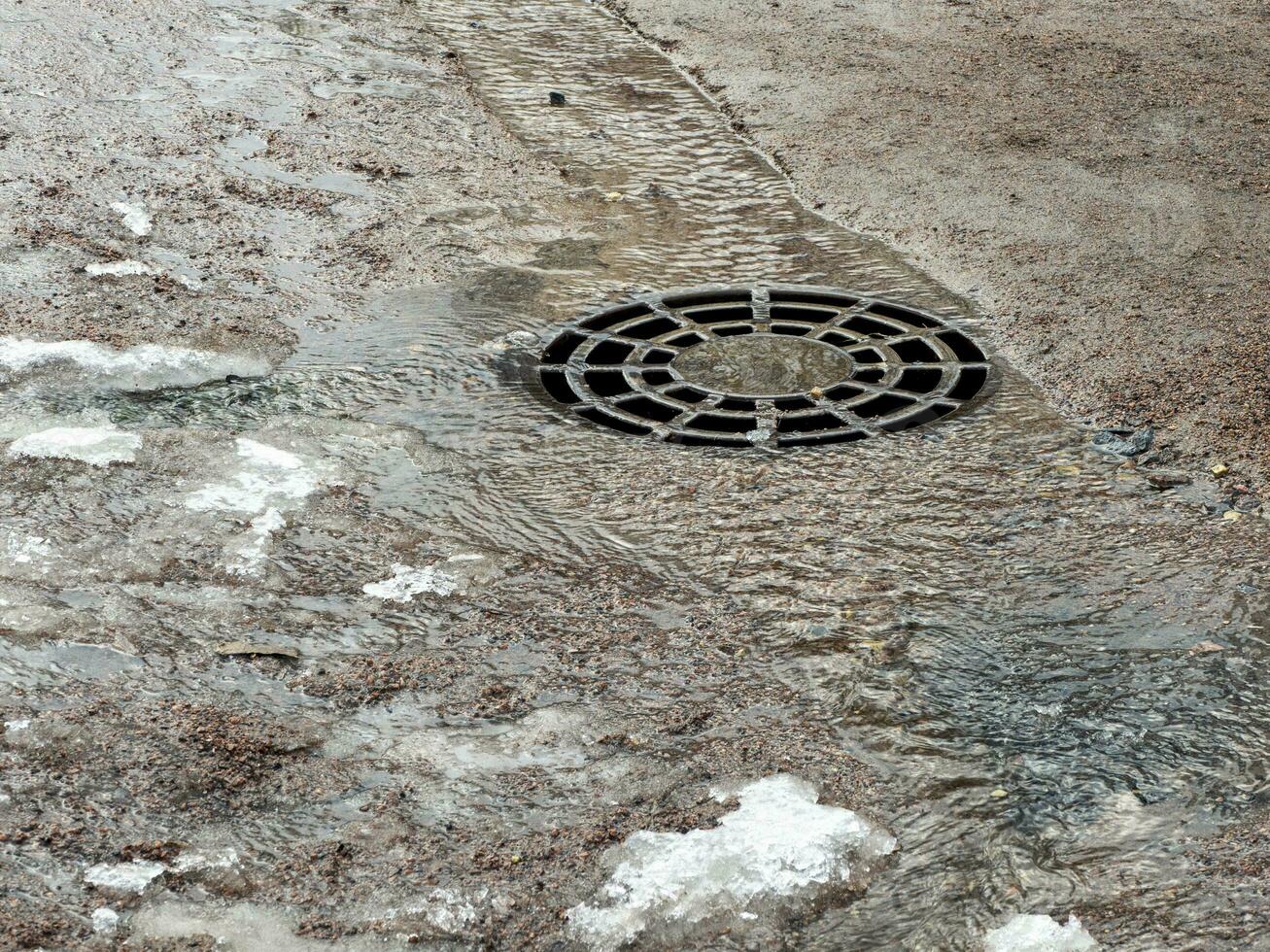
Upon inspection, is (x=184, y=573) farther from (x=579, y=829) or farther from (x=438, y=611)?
(x=579, y=829)

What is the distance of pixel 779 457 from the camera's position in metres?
3.54

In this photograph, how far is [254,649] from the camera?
9.07 ft

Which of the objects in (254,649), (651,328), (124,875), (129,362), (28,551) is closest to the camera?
(124,875)

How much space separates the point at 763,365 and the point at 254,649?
71.5 inches

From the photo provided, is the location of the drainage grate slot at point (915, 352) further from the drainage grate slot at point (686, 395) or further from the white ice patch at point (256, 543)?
the white ice patch at point (256, 543)

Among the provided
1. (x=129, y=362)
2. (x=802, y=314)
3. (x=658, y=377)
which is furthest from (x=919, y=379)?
(x=129, y=362)

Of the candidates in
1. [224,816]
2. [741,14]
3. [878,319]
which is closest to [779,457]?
[878,319]

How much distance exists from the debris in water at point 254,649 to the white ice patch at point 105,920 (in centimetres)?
70

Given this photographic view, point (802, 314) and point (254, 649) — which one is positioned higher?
point (802, 314)

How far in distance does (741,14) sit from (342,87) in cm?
225

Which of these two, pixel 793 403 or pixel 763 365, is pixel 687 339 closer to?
pixel 763 365

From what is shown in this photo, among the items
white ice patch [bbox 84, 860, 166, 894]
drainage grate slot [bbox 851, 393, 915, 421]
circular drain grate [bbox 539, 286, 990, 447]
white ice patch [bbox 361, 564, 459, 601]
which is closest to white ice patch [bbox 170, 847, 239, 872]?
white ice patch [bbox 84, 860, 166, 894]

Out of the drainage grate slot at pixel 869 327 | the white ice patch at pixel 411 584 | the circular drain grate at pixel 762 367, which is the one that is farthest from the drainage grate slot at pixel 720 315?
the white ice patch at pixel 411 584

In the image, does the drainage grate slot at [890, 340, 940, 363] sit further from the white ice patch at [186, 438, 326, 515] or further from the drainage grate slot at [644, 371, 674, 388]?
the white ice patch at [186, 438, 326, 515]
